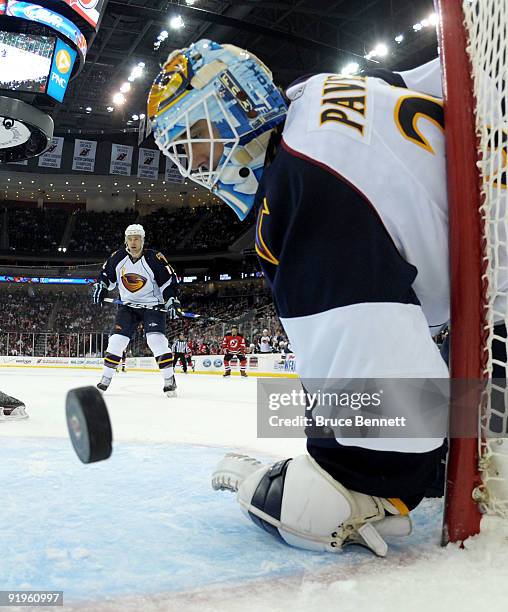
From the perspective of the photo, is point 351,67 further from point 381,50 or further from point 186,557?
point 186,557

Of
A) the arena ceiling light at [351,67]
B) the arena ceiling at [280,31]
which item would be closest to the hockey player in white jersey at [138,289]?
the arena ceiling at [280,31]

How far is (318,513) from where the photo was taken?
2.48 ft

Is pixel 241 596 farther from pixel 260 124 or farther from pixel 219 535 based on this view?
pixel 260 124

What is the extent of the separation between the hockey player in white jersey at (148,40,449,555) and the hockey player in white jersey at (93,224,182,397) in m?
3.24

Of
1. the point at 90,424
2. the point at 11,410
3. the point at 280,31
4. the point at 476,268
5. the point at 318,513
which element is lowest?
the point at 11,410

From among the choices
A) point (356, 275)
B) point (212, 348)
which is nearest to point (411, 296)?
point (356, 275)

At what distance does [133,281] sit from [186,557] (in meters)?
3.52

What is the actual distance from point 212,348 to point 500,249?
12026 millimetres

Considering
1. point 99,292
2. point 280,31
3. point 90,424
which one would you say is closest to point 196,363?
point 280,31

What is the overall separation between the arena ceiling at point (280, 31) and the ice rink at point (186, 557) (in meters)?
9.32

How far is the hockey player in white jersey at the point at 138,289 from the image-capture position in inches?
161

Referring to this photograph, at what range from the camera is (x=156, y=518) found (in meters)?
0.92

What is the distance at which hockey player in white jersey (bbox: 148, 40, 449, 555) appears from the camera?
745 millimetres

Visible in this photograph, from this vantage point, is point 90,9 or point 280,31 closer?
point 90,9
